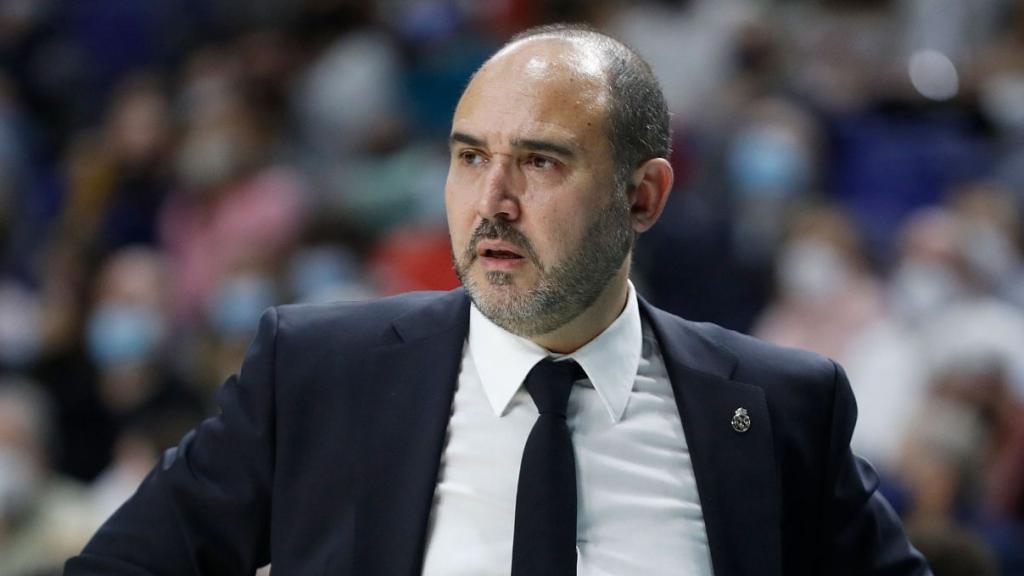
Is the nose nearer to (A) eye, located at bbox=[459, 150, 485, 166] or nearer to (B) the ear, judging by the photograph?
(A) eye, located at bbox=[459, 150, 485, 166]

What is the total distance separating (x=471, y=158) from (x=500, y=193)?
0.10 meters

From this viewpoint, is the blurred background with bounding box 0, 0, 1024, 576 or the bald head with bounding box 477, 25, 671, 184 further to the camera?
the blurred background with bounding box 0, 0, 1024, 576

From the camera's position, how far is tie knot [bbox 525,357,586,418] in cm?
243

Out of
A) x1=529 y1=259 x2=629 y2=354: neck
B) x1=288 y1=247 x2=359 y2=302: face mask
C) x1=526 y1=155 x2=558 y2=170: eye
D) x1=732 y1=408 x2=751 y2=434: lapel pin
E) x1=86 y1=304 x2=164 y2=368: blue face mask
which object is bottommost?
x1=86 y1=304 x2=164 y2=368: blue face mask

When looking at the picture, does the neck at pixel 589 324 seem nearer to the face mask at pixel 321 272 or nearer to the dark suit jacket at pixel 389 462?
the dark suit jacket at pixel 389 462

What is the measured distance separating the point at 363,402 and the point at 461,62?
5.50 meters

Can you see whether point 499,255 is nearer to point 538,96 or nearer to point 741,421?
point 538,96

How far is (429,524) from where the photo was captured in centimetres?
235

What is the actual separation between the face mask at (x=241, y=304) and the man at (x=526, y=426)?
3.94m

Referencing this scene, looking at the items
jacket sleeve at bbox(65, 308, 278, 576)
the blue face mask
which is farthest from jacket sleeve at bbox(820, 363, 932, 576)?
→ the blue face mask

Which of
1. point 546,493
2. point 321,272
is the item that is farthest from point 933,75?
point 546,493

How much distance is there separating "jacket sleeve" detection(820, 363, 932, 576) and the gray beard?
1.36ft

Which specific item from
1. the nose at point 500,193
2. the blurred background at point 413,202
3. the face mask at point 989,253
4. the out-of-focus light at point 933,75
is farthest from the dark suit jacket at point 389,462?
the out-of-focus light at point 933,75

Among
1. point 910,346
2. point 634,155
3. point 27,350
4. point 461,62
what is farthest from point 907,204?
point 634,155
